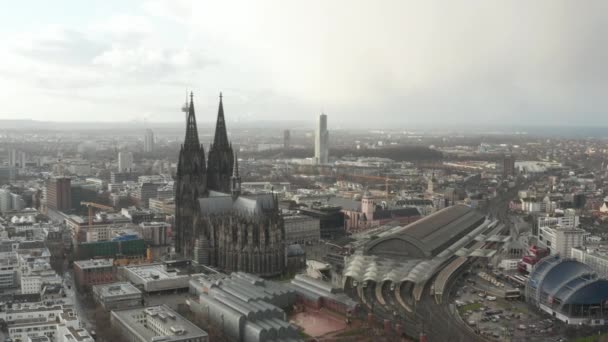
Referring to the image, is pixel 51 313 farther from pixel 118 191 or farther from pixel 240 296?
pixel 118 191

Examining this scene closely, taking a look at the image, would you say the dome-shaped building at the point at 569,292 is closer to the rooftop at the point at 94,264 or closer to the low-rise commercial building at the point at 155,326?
the low-rise commercial building at the point at 155,326

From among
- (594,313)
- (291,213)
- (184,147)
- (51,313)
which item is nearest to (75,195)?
(291,213)

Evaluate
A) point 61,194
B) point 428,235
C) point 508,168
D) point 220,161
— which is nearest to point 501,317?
point 428,235

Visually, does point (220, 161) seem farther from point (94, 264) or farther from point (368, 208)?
point (368, 208)

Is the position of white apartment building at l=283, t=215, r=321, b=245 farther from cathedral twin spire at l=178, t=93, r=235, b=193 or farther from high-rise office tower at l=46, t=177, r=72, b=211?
high-rise office tower at l=46, t=177, r=72, b=211

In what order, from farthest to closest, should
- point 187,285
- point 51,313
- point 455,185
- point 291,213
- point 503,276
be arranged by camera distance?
point 455,185 → point 291,213 → point 503,276 → point 187,285 → point 51,313

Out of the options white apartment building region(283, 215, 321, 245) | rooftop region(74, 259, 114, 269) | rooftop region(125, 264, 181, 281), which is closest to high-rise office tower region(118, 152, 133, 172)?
white apartment building region(283, 215, 321, 245)

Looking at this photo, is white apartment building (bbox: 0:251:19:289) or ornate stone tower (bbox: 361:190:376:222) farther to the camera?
ornate stone tower (bbox: 361:190:376:222)

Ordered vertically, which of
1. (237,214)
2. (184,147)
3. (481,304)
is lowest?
(481,304)
